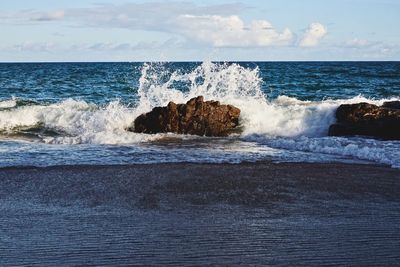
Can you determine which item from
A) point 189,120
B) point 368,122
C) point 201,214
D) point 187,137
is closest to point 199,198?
point 201,214

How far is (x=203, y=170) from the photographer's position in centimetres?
831

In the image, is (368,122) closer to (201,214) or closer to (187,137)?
(187,137)

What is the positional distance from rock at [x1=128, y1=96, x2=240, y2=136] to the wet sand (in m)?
4.43

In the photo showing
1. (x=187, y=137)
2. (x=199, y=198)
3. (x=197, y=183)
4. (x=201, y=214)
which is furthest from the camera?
(x=187, y=137)

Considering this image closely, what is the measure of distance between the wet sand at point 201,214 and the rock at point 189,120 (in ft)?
14.5

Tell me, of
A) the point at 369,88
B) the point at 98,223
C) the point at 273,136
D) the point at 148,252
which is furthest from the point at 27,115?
the point at 369,88

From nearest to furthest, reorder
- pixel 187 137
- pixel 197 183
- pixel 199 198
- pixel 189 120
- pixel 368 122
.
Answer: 1. pixel 199 198
2. pixel 197 183
3. pixel 368 122
4. pixel 187 137
5. pixel 189 120

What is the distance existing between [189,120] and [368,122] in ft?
13.4

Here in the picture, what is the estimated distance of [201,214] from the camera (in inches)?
230

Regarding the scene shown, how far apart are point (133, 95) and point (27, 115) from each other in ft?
26.9

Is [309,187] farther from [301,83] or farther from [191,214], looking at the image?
[301,83]

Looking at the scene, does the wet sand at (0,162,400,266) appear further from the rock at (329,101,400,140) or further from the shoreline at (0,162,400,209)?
the rock at (329,101,400,140)

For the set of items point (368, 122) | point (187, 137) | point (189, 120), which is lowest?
point (187, 137)

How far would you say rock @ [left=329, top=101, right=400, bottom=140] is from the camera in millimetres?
11953
